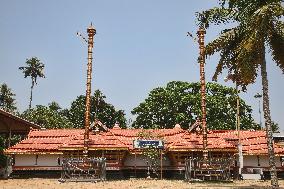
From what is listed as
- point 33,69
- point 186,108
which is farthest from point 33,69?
point 186,108

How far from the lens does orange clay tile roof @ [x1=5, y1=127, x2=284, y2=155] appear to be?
3017cm

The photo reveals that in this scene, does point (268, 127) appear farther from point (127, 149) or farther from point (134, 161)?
point (134, 161)

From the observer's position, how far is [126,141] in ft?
114

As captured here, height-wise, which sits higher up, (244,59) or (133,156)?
(244,59)

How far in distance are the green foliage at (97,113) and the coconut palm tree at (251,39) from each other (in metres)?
46.9

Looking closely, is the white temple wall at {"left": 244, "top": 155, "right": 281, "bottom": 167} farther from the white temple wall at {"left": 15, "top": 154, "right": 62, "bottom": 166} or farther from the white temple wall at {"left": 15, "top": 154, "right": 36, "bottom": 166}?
the white temple wall at {"left": 15, "top": 154, "right": 36, "bottom": 166}

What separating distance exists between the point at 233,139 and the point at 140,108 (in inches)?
1018

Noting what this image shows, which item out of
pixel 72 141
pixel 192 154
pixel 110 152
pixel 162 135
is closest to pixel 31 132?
pixel 72 141

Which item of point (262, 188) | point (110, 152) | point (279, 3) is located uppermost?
point (279, 3)

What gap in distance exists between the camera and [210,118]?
187 ft

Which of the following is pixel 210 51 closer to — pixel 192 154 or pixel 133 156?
pixel 192 154

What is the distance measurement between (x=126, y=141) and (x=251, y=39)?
19.2 meters

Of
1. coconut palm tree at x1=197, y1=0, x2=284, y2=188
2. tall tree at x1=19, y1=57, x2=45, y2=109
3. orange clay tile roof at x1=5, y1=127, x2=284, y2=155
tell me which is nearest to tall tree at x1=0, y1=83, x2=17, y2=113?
tall tree at x1=19, y1=57, x2=45, y2=109

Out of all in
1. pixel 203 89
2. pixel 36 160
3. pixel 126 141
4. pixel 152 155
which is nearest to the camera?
pixel 203 89
